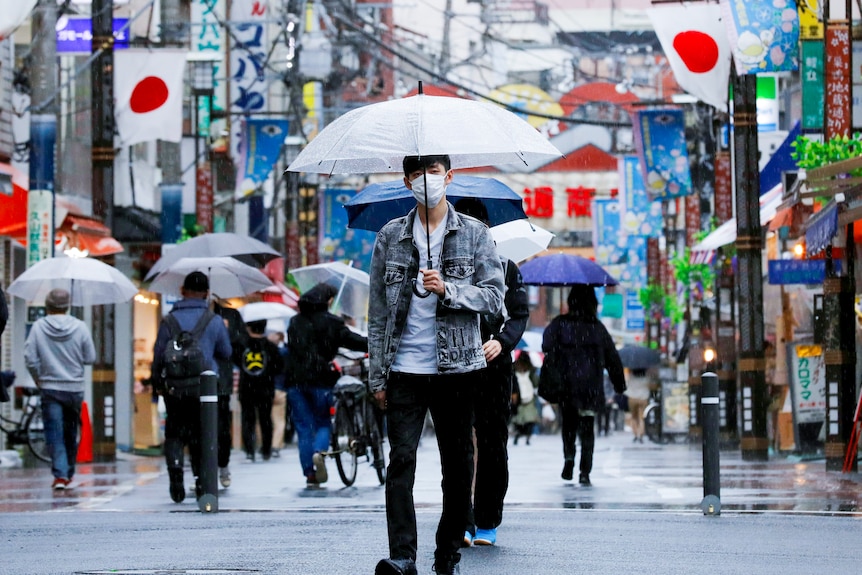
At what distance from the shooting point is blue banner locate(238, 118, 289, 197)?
1320 inches

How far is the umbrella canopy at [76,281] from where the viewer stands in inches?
695

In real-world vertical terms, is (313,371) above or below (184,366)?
below

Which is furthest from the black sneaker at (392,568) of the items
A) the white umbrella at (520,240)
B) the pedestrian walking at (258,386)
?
the pedestrian walking at (258,386)

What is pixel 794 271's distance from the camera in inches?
861

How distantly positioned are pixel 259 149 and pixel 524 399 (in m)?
7.04

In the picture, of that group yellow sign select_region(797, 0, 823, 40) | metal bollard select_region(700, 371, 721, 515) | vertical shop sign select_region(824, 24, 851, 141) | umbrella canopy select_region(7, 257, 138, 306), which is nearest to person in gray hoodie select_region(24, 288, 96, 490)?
umbrella canopy select_region(7, 257, 138, 306)

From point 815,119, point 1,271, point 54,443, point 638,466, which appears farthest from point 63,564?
point 1,271

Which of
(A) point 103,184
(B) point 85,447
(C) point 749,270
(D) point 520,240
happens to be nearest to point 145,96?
(A) point 103,184

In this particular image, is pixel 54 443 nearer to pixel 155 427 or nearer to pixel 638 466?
pixel 638 466

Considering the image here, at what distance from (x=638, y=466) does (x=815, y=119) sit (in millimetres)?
5015

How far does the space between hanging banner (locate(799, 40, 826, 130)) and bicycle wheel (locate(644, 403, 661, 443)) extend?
41.3 ft

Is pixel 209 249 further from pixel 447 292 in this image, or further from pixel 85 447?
pixel 447 292

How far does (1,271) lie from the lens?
979 inches

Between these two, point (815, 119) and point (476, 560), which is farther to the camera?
point (815, 119)
